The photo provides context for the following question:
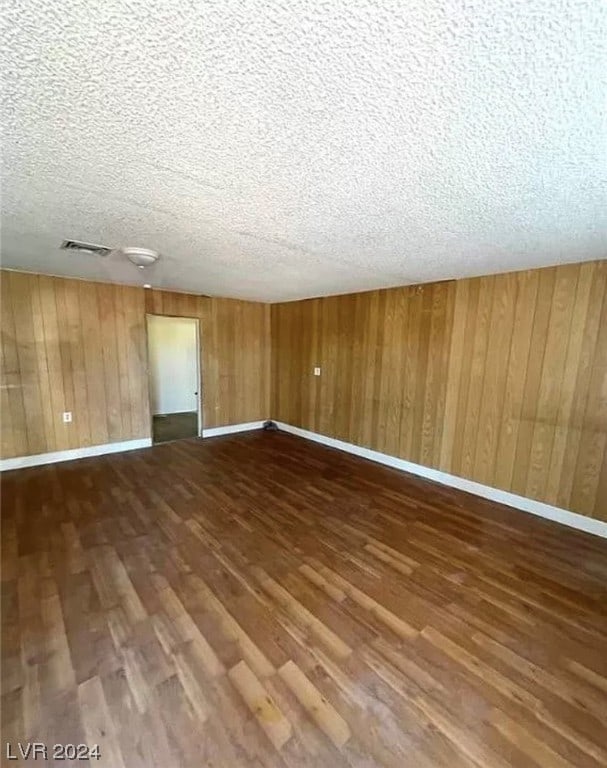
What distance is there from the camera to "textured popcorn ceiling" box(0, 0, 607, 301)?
0.77 m

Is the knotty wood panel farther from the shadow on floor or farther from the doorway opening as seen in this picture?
the doorway opening

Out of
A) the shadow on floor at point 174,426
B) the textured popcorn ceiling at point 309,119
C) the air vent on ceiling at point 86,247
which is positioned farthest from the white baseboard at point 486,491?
the air vent on ceiling at point 86,247

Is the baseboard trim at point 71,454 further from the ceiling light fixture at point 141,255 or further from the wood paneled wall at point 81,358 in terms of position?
the ceiling light fixture at point 141,255

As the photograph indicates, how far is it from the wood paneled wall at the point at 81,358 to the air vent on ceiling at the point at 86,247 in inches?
64.6

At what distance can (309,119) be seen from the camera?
3.63 ft

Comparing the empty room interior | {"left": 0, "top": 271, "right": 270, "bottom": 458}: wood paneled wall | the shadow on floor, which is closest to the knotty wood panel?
{"left": 0, "top": 271, "right": 270, "bottom": 458}: wood paneled wall

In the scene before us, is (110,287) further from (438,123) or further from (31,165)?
(438,123)

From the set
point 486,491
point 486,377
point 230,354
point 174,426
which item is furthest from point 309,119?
point 174,426

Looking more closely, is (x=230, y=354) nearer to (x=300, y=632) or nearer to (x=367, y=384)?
(x=367, y=384)

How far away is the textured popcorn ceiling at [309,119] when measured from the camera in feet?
2.54

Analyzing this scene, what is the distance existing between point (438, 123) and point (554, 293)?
2.53 metres

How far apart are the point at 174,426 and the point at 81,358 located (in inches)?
85.2

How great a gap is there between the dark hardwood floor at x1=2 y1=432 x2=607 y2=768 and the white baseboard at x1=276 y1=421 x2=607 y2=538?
0.12 meters

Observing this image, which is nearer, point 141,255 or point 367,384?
point 141,255
